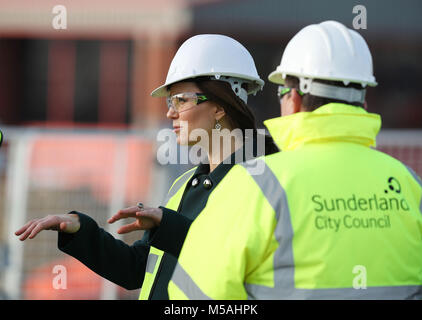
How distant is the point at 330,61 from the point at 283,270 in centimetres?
72

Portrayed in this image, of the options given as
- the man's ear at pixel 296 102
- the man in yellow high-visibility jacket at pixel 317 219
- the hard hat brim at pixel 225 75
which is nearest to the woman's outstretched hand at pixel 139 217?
the man in yellow high-visibility jacket at pixel 317 219

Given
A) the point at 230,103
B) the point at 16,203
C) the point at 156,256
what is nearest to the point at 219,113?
the point at 230,103

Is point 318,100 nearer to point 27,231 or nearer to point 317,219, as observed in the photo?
point 317,219

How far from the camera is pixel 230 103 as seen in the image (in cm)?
323

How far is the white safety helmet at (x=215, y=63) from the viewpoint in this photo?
323 centimetres

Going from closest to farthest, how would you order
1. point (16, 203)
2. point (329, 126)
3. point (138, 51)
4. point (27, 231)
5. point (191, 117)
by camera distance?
point (329, 126) < point (27, 231) < point (191, 117) < point (16, 203) < point (138, 51)

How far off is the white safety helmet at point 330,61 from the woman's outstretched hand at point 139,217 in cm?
66

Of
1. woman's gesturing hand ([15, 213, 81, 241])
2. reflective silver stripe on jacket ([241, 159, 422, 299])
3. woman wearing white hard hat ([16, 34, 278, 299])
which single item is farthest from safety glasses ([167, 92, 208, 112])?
reflective silver stripe on jacket ([241, 159, 422, 299])

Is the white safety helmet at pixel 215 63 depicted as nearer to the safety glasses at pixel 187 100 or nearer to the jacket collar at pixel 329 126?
the safety glasses at pixel 187 100

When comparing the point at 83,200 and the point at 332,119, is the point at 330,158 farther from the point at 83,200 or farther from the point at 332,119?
the point at 83,200

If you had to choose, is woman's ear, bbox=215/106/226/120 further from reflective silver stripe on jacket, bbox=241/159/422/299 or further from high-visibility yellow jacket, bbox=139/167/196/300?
reflective silver stripe on jacket, bbox=241/159/422/299

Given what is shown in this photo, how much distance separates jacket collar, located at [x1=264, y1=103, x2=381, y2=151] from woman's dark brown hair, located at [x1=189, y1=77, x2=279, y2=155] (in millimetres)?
814

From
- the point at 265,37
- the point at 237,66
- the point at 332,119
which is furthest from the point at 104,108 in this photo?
the point at 332,119

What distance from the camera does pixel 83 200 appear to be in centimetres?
671
